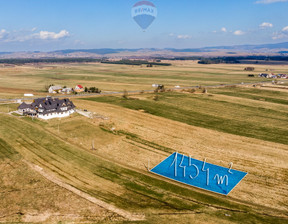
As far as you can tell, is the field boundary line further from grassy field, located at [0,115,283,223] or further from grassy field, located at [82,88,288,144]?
grassy field, located at [82,88,288,144]

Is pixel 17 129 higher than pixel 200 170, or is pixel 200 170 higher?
pixel 17 129

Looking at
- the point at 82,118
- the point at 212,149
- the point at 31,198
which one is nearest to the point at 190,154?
the point at 212,149

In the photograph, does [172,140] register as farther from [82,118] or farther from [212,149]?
[82,118]

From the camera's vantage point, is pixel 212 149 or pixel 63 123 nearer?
pixel 212 149

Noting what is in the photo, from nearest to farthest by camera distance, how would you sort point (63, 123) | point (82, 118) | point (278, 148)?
1. point (278, 148)
2. point (63, 123)
3. point (82, 118)
